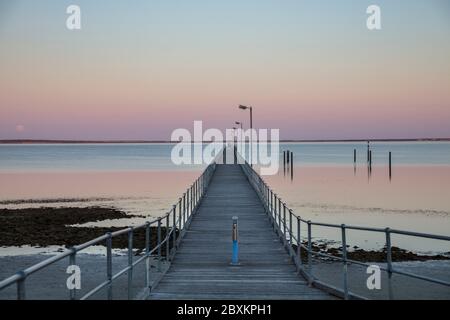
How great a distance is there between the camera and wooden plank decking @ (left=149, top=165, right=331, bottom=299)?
902 cm

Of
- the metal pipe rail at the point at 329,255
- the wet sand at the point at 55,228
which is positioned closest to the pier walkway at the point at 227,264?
the metal pipe rail at the point at 329,255

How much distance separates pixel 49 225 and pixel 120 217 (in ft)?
16.3

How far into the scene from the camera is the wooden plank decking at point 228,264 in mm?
9016

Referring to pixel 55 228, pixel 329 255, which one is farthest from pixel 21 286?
pixel 55 228

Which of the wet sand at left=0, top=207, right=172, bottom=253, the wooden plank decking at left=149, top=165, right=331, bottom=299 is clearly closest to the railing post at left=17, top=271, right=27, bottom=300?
the wooden plank decking at left=149, top=165, right=331, bottom=299

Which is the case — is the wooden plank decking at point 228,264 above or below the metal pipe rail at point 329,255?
below

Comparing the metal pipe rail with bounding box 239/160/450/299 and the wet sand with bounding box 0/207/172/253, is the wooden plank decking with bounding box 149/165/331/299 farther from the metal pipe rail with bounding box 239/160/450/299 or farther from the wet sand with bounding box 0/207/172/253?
the wet sand with bounding box 0/207/172/253

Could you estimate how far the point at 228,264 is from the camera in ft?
40.6

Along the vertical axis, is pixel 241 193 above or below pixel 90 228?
above

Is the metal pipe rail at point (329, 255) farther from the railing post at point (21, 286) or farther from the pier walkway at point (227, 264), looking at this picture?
the railing post at point (21, 286)

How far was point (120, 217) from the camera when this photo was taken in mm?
32219
